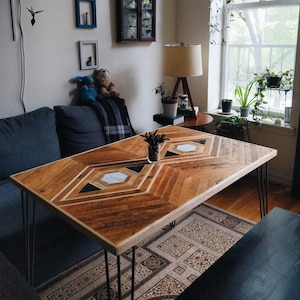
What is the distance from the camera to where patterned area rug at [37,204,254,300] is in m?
1.94

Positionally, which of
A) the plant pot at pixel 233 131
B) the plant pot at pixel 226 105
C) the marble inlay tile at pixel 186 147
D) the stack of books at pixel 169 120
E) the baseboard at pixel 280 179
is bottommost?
the baseboard at pixel 280 179

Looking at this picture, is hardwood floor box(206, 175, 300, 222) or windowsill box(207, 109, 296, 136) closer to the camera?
hardwood floor box(206, 175, 300, 222)

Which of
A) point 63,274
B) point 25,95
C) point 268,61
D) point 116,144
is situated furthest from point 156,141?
point 268,61

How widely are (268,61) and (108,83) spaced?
1.50 metres

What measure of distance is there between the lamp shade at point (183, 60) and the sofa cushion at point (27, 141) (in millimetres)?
1107

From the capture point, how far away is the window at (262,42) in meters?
3.08

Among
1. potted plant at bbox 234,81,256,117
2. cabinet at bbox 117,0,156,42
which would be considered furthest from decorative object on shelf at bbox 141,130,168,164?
potted plant at bbox 234,81,256,117

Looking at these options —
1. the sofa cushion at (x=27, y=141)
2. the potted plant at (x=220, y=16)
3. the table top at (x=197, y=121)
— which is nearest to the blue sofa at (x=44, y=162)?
the sofa cushion at (x=27, y=141)

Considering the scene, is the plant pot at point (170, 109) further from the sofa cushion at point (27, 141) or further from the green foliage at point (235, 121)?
the sofa cushion at point (27, 141)

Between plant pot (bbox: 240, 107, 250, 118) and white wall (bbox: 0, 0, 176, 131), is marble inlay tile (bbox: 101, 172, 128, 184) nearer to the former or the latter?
white wall (bbox: 0, 0, 176, 131)

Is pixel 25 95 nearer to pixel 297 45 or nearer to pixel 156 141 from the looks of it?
pixel 156 141

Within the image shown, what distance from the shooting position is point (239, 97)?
11.3ft

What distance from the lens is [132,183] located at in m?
1.64

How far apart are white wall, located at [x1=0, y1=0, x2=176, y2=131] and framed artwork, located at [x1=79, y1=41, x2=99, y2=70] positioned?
4 cm
